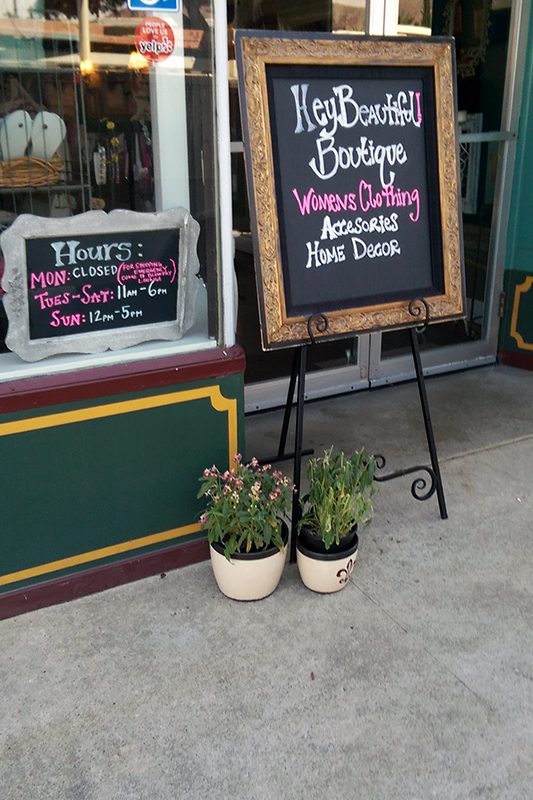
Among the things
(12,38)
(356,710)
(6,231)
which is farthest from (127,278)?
(356,710)

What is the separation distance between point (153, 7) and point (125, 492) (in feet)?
6.11

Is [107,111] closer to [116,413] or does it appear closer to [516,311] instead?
[116,413]

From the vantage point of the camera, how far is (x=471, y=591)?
318 cm

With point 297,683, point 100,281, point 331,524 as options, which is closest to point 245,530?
point 331,524

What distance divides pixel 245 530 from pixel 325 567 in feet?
1.23

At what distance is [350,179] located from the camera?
124 inches

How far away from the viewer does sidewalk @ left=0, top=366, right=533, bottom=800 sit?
229cm

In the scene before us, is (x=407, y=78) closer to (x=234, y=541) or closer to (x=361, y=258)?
(x=361, y=258)

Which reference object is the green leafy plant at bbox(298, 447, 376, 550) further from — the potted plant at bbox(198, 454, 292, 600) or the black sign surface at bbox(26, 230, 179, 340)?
the black sign surface at bbox(26, 230, 179, 340)

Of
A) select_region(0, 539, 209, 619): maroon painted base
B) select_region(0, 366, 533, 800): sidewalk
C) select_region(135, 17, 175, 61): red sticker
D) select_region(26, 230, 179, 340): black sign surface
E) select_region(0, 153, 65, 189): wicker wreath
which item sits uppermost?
select_region(135, 17, 175, 61): red sticker

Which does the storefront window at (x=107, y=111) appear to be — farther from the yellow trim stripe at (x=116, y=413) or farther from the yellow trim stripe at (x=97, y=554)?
the yellow trim stripe at (x=97, y=554)

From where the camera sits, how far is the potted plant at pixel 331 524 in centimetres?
303

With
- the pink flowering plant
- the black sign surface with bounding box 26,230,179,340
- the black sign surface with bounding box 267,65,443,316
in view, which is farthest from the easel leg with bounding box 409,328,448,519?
the black sign surface with bounding box 26,230,179,340

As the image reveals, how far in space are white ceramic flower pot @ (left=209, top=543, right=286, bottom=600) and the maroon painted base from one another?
0.25m
